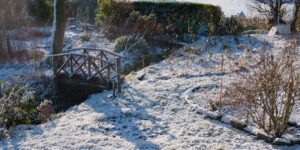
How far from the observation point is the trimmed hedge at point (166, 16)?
40.0 ft

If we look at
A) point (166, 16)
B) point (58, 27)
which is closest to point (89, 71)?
point (58, 27)

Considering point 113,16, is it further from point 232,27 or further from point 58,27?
point 232,27

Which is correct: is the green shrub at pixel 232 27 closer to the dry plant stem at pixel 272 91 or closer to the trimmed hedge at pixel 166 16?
the trimmed hedge at pixel 166 16

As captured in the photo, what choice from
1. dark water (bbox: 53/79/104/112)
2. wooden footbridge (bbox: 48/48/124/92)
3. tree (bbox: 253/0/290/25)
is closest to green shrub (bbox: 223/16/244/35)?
tree (bbox: 253/0/290/25)

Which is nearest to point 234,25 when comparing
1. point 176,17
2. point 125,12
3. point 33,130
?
point 176,17

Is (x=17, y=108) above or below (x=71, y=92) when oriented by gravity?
above

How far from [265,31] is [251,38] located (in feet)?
5.06

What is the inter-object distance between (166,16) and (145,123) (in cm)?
773

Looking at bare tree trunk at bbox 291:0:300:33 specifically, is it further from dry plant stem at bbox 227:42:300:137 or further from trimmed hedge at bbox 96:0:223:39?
dry plant stem at bbox 227:42:300:137

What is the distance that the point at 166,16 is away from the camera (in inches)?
504

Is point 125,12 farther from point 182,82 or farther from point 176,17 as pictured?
point 182,82

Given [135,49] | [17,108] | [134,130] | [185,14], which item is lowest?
[134,130]

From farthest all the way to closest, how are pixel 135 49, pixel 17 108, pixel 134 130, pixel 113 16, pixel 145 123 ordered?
pixel 113 16
pixel 135 49
pixel 17 108
pixel 145 123
pixel 134 130

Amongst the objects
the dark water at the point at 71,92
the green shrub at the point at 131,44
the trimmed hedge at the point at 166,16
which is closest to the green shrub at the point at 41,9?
the trimmed hedge at the point at 166,16
